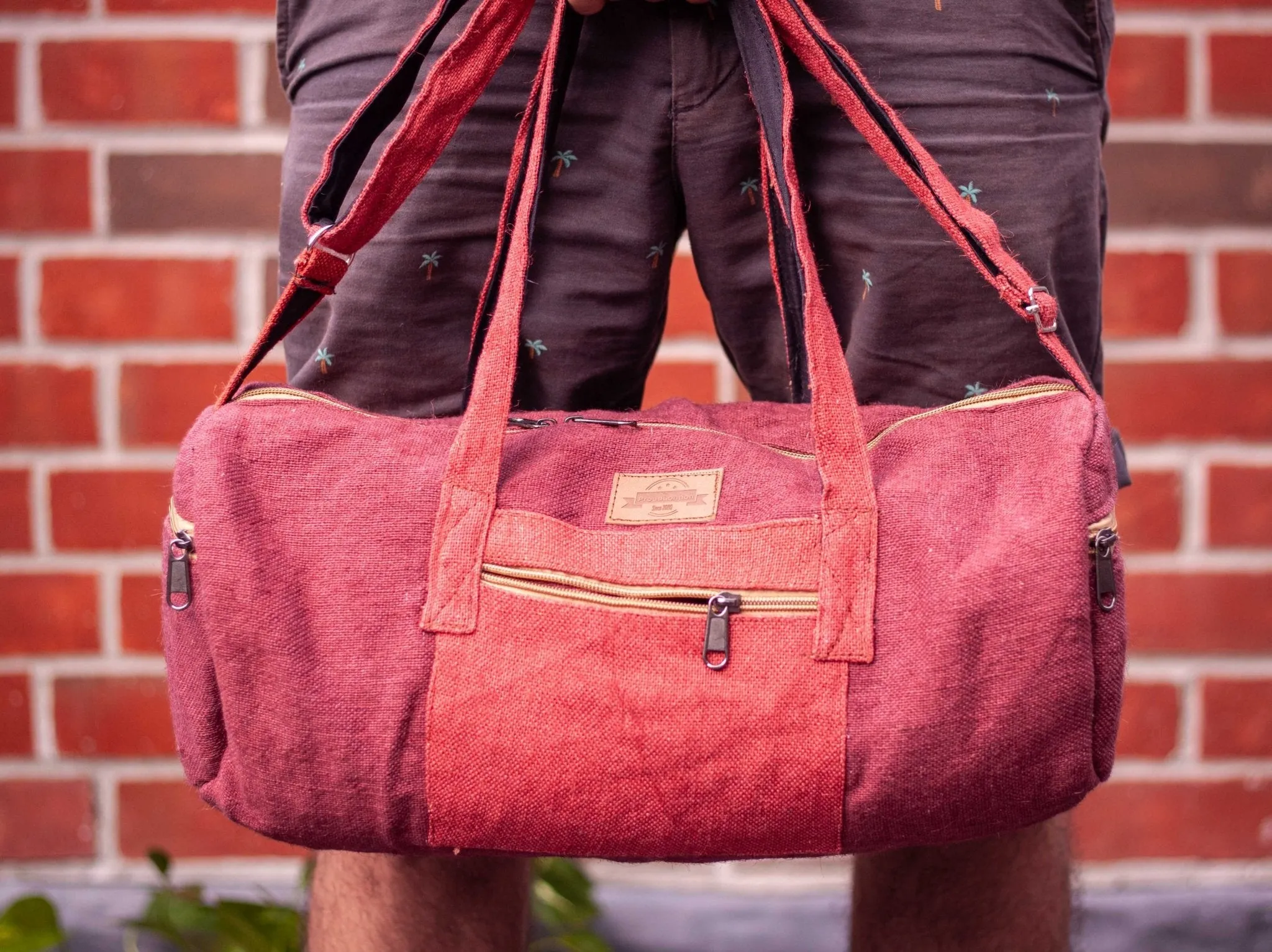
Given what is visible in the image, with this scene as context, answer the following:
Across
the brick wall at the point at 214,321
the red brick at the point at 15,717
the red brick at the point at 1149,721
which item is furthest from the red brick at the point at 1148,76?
the red brick at the point at 15,717

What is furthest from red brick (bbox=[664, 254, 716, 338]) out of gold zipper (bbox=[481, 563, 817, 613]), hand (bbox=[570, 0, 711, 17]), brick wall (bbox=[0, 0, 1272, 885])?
gold zipper (bbox=[481, 563, 817, 613])

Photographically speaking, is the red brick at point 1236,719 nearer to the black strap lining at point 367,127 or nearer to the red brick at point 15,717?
the black strap lining at point 367,127

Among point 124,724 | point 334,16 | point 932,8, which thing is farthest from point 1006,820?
point 124,724

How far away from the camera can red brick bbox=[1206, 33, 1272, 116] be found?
42.1 inches

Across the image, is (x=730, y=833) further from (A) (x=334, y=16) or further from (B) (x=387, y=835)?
(A) (x=334, y=16)

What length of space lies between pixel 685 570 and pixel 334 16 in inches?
15.0

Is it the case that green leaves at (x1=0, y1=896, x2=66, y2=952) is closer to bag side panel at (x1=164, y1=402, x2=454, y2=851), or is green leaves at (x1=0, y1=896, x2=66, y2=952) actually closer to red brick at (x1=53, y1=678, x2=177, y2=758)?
red brick at (x1=53, y1=678, x2=177, y2=758)

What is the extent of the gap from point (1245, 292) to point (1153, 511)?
9.0 inches

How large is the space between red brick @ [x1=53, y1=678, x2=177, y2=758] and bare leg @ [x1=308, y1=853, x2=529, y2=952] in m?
0.51

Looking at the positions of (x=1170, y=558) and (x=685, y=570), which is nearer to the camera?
(x=685, y=570)

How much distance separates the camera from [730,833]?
1.74 ft

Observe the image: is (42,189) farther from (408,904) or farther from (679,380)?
(408,904)

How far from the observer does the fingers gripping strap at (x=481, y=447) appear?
21.1 inches

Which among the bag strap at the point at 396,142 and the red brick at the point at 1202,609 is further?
the red brick at the point at 1202,609
